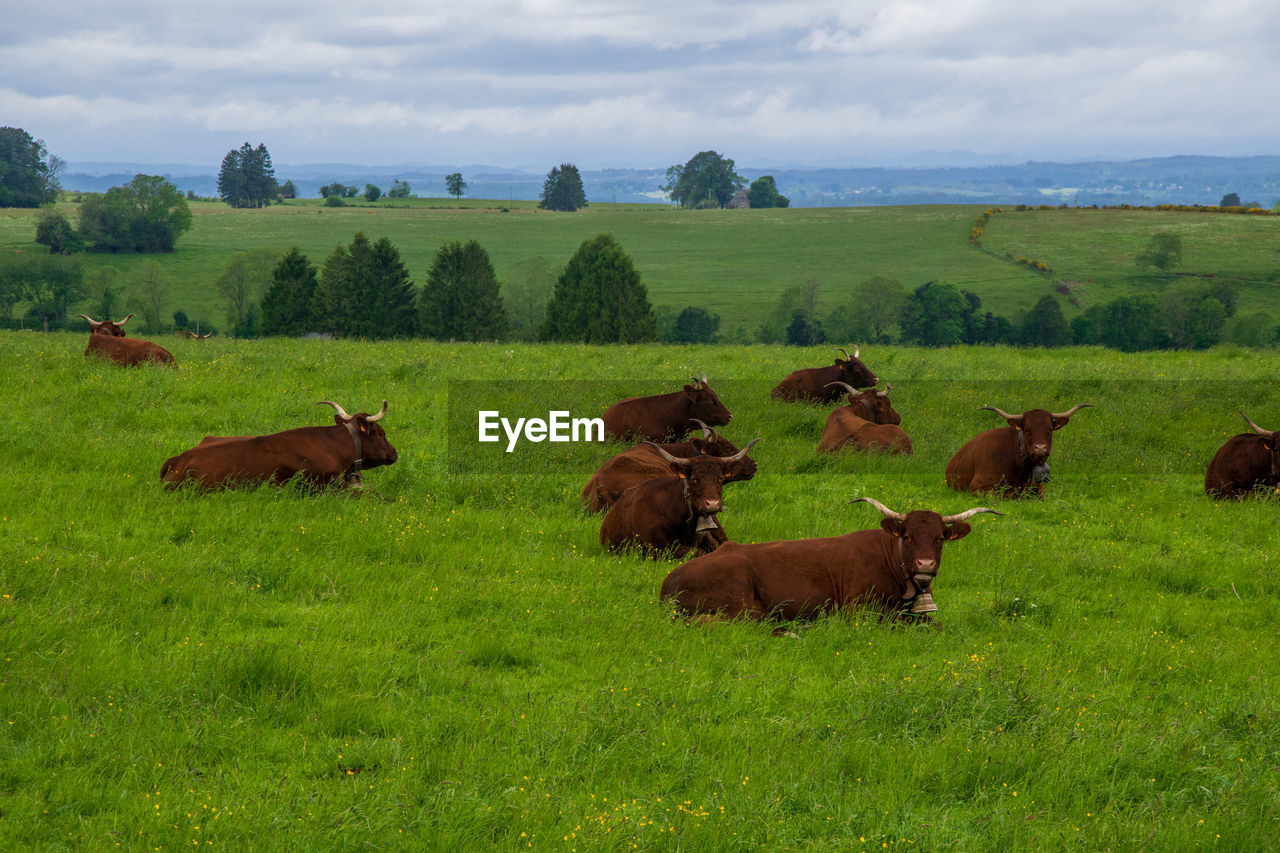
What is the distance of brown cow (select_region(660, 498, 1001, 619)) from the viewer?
29.9 ft

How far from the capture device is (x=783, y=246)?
136m

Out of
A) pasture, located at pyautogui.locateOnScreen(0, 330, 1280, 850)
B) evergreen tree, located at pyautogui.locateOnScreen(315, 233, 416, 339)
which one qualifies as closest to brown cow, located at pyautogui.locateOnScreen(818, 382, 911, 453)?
pasture, located at pyautogui.locateOnScreen(0, 330, 1280, 850)

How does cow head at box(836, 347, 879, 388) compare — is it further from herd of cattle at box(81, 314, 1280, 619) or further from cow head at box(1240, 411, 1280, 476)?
cow head at box(1240, 411, 1280, 476)

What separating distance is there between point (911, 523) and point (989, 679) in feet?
6.45

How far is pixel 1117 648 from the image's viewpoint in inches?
344

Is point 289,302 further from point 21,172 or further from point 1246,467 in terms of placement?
point 21,172

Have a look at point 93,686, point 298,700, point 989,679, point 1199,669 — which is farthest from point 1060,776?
point 93,686

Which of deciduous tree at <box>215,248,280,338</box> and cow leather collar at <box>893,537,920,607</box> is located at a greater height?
deciduous tree at <box>215,248,280,338</box>

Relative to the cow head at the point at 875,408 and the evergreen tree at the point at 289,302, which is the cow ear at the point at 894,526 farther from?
the evergreen tree at the point at 289,302

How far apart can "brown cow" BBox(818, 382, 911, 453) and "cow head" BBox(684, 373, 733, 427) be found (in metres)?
1.71

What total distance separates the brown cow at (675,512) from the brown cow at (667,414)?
5703mm

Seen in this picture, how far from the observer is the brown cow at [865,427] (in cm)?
1667

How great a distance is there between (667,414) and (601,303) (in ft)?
194

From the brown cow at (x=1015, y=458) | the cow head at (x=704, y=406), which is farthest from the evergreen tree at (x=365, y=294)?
the brown cow at (x=1015, y=458)
